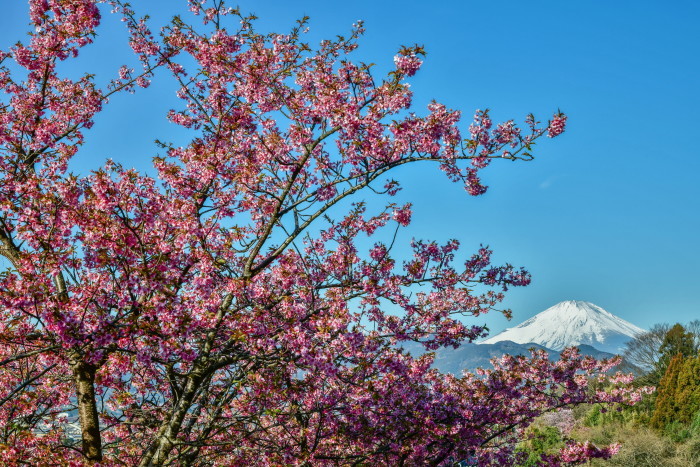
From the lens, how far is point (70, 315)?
176 inches

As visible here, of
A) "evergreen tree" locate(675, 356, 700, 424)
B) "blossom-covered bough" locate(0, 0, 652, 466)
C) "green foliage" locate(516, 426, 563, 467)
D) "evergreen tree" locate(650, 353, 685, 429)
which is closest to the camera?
"blossom-covered bough" locate(0, 0, 652, 466)

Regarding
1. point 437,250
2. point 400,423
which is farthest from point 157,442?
point 437,250

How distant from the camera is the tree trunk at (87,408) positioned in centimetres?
642

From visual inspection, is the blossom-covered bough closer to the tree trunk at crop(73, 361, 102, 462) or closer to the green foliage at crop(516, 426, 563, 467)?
the tree trunk at crop(73, 361, 102, 462)

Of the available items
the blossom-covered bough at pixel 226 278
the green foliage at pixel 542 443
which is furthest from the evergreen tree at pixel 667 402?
the blossom-covered bough at pixel 226 278

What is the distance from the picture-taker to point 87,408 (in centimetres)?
654

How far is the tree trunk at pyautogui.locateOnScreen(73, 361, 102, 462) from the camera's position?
6.42 meters

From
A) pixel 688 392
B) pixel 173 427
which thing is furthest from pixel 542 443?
pixel 173 427

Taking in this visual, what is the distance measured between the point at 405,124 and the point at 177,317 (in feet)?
12.1

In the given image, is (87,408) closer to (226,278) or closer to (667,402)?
(226,278)

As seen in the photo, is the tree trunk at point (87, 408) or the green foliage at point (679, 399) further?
the green foliage at point (679, 399)

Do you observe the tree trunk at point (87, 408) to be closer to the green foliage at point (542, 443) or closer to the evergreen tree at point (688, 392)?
the green foliage at point (542, 443)

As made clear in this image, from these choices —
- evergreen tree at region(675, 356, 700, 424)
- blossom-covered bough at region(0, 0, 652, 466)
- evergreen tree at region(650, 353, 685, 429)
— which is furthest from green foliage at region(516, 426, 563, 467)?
blossom-covered bough at region(0, 0, 652, 466)

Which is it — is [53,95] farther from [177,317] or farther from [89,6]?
[177,317]
